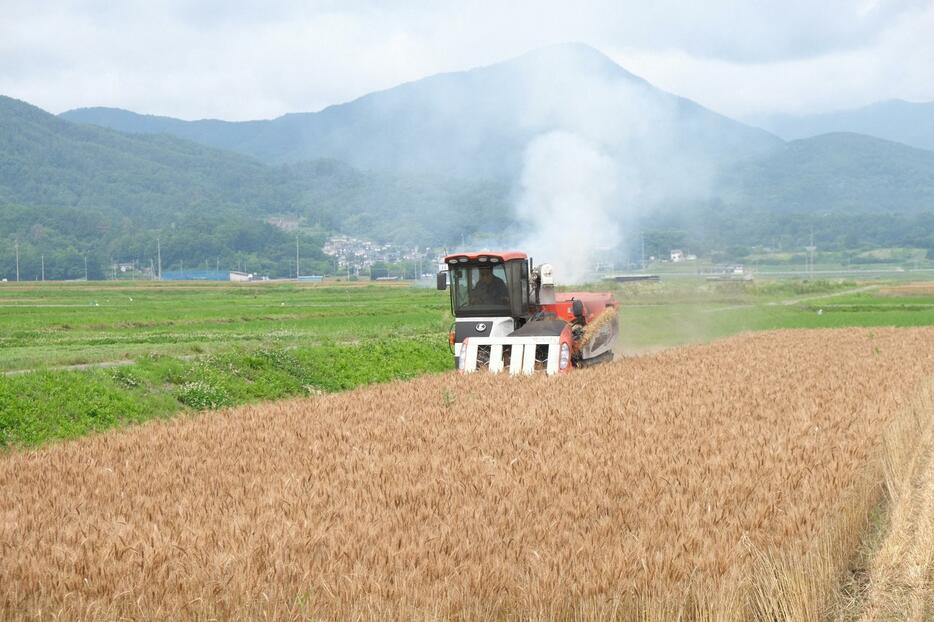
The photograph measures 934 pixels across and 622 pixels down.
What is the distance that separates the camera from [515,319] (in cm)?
2295

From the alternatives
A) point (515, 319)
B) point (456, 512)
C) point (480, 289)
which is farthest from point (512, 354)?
point (456, 512)

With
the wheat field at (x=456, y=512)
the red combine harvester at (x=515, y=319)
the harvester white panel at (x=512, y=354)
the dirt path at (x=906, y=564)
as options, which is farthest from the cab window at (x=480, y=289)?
the dirt path at (x=906, y=564)

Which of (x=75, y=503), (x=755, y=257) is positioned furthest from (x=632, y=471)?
(x=755, y=257)

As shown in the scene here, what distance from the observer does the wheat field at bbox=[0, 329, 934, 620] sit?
6512 mm

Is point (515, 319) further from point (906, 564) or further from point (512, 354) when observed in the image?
point (906, 564)

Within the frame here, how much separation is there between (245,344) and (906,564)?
24509 millimetres

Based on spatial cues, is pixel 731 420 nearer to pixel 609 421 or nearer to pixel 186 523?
pixel 609 421

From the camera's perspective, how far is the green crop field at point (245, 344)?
18781 millimetres

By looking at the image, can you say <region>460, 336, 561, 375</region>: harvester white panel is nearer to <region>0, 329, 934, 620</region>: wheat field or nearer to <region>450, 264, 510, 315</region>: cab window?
<region>450, 264, 510, 315</region>: cab window

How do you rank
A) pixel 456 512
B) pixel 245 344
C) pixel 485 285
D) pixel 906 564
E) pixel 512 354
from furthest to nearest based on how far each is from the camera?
pixel 245 344 → pixel 485 285 → pixel 512 354 → pixel 456 512 → pixel 906 564

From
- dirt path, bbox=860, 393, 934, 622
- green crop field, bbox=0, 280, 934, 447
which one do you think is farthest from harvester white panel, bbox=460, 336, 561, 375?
Answer: dirt path, bbox=860, 393, 934, 622

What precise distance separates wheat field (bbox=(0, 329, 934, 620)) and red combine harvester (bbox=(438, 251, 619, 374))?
547cm

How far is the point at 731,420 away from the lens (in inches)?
534

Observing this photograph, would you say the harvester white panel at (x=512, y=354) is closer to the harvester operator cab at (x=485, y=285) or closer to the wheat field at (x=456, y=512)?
the harvester operator cab at (x=485, y=285)
